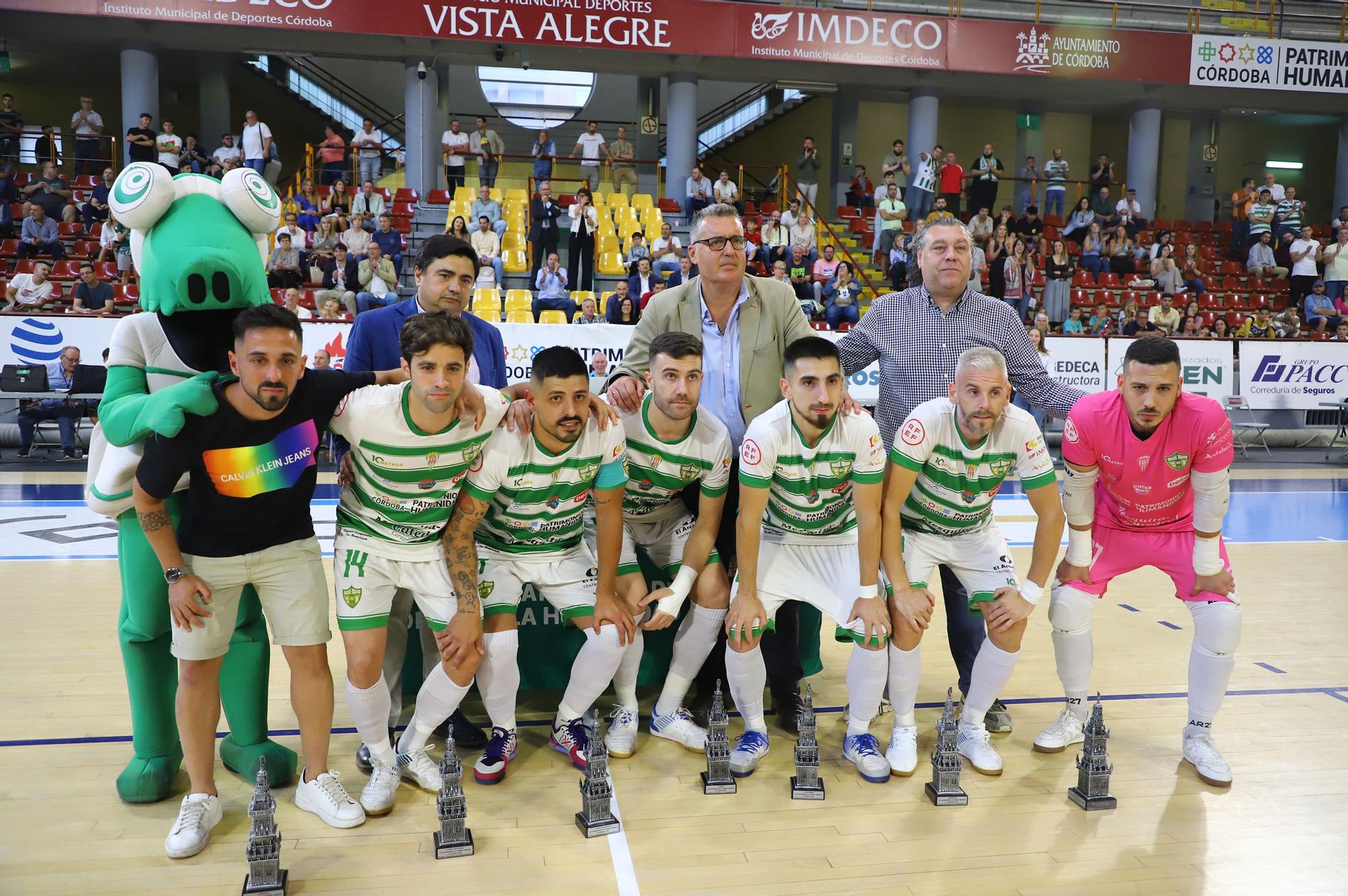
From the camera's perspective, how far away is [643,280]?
13.5 metres

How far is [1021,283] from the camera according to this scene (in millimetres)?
14992

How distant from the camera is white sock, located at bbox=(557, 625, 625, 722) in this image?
3807 millimetres

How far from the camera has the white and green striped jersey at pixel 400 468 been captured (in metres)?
3.46

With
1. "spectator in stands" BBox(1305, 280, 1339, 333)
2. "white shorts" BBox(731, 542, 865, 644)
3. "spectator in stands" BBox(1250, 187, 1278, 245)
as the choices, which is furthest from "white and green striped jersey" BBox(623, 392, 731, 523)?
"spectator in stands" BBox(1250, 187, 1278, 245)

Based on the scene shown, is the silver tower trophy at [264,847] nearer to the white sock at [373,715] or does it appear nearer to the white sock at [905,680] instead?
the white sock at [373,715]

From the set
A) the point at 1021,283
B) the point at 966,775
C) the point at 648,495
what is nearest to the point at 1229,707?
the point at 966,775

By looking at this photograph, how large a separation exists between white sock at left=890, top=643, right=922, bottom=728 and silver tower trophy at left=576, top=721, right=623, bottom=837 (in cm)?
125

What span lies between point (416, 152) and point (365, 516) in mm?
15422

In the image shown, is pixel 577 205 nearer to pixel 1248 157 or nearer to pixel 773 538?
pixel 773 538

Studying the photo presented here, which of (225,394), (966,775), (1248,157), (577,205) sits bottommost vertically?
(966,775)

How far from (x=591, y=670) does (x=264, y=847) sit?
1.35 meters

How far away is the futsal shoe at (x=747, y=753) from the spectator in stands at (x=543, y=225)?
11629 millimetres

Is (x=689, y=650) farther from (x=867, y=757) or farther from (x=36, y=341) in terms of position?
(x=36, y=341)

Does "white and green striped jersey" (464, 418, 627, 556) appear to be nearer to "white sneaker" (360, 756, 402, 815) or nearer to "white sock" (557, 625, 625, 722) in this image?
"white sock" (557, 625, 625, 722)
